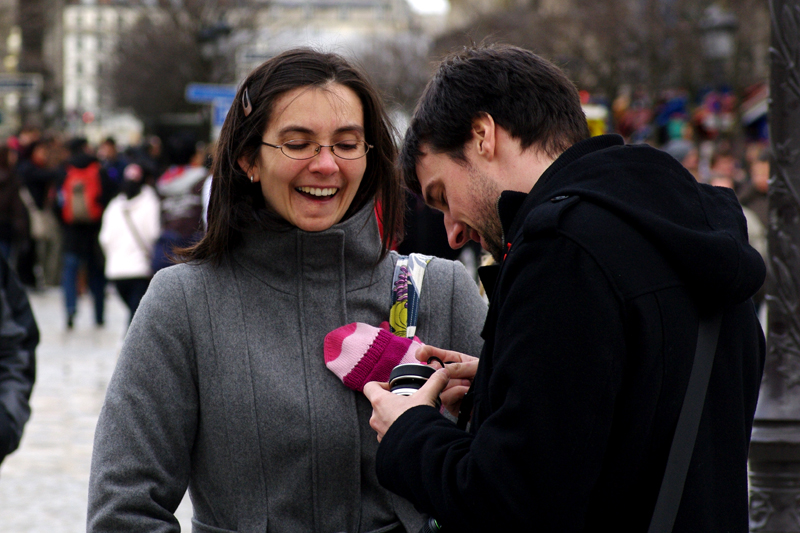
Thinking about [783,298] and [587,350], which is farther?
[783,298]

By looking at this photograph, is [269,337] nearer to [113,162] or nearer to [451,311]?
[451,311]

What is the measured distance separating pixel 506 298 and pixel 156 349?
2.88 feet

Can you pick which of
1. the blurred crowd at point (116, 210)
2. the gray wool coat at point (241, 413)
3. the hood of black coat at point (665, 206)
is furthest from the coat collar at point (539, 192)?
the blurred crowd at point (116, 210)

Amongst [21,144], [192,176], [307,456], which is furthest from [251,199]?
[21,144]

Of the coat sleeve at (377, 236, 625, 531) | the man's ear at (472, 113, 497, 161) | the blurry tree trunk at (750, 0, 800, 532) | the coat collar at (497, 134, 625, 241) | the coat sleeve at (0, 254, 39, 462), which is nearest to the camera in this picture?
the coat sleeve at (377, 236, 625, 531)

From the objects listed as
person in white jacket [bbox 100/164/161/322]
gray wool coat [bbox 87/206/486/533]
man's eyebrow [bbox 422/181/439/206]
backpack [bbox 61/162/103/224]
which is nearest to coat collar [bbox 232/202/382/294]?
gray wool coat [bbox 87/206/486/533]

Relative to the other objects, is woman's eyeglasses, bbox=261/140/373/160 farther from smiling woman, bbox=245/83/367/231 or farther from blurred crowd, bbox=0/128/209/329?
blurred crowd, bbox=0/128/209/329

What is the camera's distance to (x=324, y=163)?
7.62 feet

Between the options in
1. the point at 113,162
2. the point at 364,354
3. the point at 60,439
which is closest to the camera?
the point at 364,354

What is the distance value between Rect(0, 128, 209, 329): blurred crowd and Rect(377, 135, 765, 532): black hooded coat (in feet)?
5.20

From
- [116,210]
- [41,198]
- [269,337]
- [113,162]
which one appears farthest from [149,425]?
[41,198]

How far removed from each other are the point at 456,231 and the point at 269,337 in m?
0.50

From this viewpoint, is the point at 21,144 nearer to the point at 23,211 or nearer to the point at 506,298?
the point at 23,211

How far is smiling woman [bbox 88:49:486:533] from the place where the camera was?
220cm
